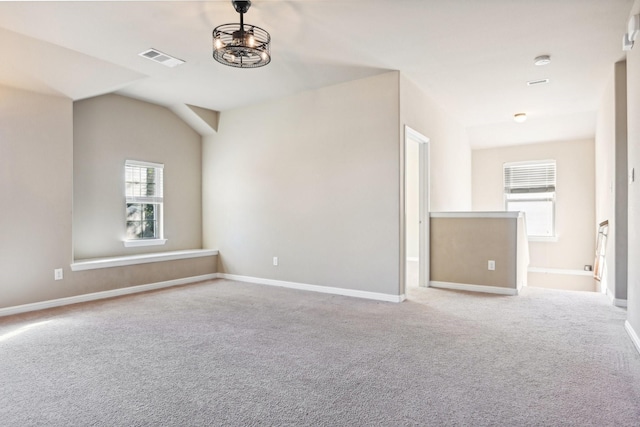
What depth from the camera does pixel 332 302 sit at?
4363 millimetres

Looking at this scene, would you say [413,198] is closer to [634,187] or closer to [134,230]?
[634,187]

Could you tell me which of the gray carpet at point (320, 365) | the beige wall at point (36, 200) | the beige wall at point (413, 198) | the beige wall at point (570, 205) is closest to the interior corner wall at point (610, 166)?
the gray carpet at point (320, 365)

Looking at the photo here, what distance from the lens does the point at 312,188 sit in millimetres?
5102

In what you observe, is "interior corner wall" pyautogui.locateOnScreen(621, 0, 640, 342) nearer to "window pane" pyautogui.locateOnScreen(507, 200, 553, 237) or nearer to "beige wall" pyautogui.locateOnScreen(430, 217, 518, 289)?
"beige wall" pyautogui.locateOnScreen(430, 217, 518, 289)

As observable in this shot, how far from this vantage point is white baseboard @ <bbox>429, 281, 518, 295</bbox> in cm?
480

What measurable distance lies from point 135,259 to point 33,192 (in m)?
1.40

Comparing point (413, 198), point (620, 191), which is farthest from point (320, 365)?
point (413, 198)

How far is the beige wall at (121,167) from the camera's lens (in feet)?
15.9

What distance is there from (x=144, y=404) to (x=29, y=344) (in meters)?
1.68

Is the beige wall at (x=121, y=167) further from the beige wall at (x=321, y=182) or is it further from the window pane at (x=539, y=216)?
the window pane at (x=539, y=216)

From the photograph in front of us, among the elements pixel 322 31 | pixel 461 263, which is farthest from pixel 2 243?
pixel 461 263

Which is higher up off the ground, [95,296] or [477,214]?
[477,214]

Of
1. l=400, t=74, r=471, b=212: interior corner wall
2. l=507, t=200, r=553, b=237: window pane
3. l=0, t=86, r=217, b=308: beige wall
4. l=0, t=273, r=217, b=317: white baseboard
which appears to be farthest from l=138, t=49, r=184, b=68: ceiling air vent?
l=507, t=200, r=553, b=237: window pane

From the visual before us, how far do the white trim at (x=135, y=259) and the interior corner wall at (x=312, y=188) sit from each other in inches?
15.9
